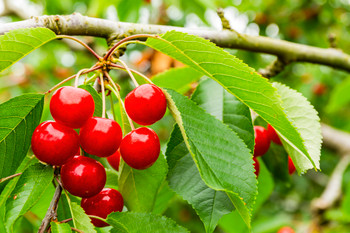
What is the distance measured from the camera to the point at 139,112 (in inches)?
40.5

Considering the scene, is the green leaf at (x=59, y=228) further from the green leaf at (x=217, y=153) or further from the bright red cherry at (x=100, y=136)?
the green leaf at (x=217, y=153)

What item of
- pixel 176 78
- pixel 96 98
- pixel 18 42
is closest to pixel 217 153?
pixel 96 98

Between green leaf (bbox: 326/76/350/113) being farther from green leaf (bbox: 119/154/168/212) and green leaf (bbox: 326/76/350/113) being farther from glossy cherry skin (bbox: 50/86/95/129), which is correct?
glossy cherry skin (bbox: 50/86/95/129)

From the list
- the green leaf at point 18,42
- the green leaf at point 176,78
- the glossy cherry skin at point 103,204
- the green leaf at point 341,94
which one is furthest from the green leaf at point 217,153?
the green leaf at point 341,94

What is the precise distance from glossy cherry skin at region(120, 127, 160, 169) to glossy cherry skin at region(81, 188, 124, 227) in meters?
0.15

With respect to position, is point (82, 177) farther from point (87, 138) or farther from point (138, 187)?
point (138, 187)

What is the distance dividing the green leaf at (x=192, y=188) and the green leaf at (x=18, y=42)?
0.48 m

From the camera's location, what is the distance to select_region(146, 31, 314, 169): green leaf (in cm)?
102

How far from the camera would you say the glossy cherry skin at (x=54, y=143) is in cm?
97

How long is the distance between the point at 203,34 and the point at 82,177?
2.65ft


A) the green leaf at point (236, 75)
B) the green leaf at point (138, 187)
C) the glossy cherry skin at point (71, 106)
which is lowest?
the green leaf at point (138, 187)

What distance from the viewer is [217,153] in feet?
3.56

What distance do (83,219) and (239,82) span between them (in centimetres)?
54

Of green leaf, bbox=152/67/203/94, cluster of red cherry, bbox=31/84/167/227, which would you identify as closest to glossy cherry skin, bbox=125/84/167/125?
cluster of red cherry, bbox=31/84/167/227
